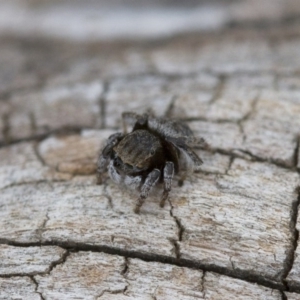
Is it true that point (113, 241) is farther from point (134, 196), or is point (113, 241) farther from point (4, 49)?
point (4, 49)

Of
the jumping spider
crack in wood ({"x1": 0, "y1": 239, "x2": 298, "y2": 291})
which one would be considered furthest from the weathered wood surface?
the jumping spider

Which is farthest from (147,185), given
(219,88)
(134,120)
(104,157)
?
(219,88)

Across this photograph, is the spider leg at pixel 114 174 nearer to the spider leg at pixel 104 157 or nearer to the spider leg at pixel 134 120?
the spider leg at pixel 104 157

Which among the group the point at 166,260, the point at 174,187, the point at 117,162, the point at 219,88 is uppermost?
the point at 219,88

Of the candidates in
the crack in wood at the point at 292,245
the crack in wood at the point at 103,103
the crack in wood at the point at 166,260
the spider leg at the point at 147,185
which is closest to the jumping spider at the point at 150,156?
the spider leg at the point at 147,185

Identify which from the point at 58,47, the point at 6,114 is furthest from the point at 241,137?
the point at 58,47

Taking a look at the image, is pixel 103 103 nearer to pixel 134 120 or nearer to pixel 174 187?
pixel 134 120

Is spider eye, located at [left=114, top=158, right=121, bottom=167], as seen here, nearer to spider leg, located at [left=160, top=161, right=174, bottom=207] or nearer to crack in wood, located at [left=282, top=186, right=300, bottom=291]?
spider leg, located at [left=160, top=161, right=174, bottom=207]
